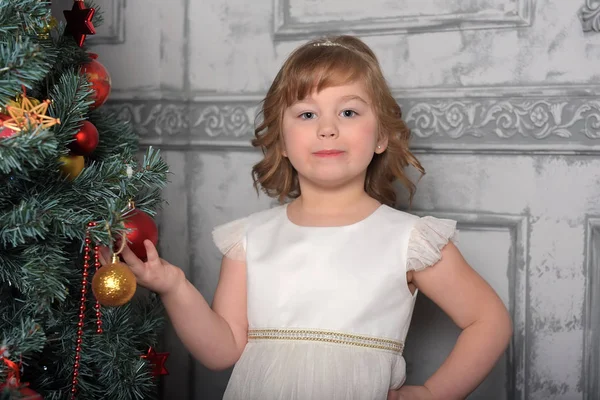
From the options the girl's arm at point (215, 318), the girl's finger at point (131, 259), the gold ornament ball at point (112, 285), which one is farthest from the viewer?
the girl's arm at point (215, 318)

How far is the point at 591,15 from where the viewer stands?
4.42 ft

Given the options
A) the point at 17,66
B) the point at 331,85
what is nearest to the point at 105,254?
the point at 17,66

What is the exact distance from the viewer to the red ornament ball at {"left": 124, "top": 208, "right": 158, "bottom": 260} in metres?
1.13

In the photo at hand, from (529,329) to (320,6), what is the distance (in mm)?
837

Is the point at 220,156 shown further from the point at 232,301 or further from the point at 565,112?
the point at 565,112

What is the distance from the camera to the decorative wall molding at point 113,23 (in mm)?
1778

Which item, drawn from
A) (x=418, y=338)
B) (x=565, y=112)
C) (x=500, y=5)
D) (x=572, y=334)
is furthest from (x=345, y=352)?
(x=500, y=5)

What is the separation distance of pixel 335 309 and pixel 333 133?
31 centimetres

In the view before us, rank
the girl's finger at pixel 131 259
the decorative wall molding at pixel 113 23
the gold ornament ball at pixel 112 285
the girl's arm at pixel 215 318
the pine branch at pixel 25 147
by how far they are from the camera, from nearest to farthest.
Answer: the pine branch at pixel 25 147 → the gold ornament ball at pixel 112 285 → the girl's finger at pixel 131 259 → the girl's arm at pixel 215 318 → the decorative wall molding at pixel 113 23

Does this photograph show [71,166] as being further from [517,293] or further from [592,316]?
[592,316]

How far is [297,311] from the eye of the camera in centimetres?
124

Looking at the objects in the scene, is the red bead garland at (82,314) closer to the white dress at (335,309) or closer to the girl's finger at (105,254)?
the girl's finger at (105,254)

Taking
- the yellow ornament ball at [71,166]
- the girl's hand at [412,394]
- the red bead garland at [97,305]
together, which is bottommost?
the girl's hand at [412,394]

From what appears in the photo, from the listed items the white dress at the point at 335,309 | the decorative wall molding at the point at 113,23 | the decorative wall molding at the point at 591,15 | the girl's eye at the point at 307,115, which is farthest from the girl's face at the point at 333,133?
the decorative wall molding at the point at 113,23
